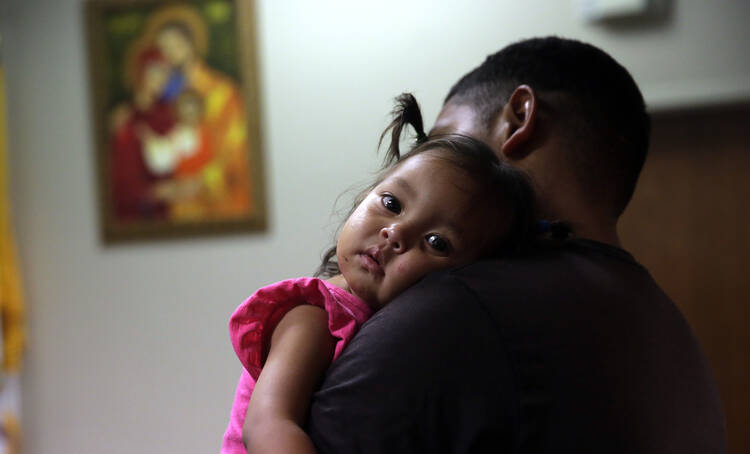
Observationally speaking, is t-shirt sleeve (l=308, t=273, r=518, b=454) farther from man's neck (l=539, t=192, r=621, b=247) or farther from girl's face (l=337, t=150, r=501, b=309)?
man's neck (l=539, t=192, r=621, b=247)

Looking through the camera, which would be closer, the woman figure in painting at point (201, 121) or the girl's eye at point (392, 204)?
the girl's eye at point (392, 204)

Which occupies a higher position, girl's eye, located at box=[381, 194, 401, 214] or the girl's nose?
girl's eye, located at box=[381, 194, 401, 214]

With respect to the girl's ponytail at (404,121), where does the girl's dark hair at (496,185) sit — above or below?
below

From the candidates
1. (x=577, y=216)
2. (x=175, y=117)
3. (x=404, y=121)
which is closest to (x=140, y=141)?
(x=175, y=117)

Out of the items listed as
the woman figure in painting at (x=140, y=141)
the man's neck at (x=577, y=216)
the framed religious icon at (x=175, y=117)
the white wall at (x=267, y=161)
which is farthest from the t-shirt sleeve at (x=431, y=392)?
the woman figure in painting at (x=140, y=141)

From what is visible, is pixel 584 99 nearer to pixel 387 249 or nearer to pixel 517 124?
pixel 517 124

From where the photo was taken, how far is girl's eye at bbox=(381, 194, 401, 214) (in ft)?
3.25

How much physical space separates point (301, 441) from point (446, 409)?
16 centimetres

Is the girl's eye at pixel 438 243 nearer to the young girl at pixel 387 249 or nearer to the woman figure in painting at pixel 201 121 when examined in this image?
the young girl at pixel 387 249

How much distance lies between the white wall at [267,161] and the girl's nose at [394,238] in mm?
2113

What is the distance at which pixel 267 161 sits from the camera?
125 inches

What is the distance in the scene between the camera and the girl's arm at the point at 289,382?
750 millimetres

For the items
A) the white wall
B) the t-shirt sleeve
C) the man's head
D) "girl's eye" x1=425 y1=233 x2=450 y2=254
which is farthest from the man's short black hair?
the white wall

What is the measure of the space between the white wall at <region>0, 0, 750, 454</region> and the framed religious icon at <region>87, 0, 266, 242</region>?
0.08m
